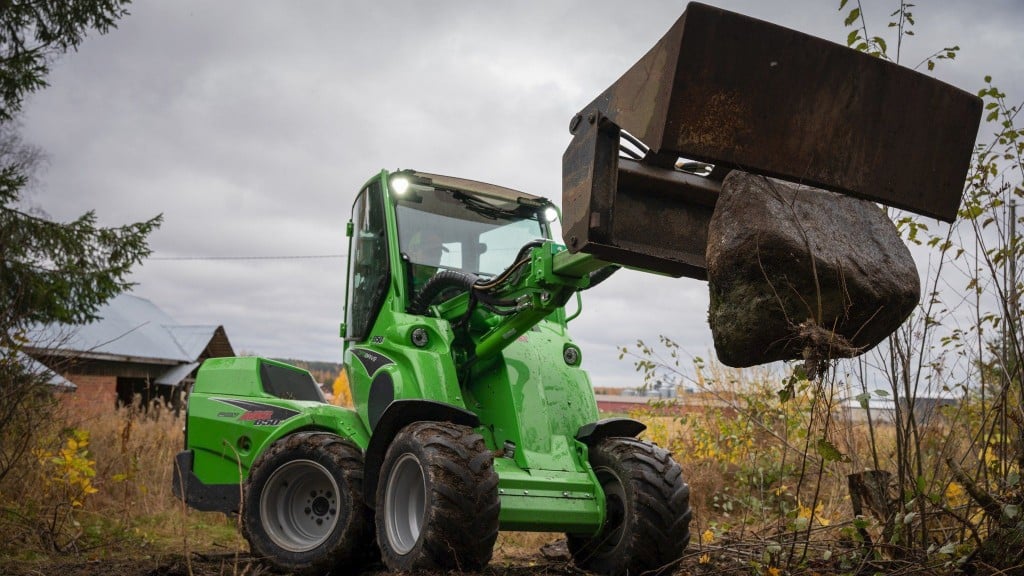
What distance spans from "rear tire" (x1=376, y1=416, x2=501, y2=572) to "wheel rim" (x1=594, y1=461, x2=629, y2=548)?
0.95 meters

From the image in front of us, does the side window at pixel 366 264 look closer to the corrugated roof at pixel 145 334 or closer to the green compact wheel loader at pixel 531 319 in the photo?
the green compact wheel loader at pixel 531 319

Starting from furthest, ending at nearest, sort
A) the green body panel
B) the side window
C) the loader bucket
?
the green body panel
the side window
the loader bucket

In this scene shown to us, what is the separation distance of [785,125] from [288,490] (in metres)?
4.15

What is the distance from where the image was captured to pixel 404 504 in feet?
16.9

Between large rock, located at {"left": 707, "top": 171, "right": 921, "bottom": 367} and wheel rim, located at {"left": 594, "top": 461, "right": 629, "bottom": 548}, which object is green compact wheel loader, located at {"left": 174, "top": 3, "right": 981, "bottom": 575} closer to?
wheel rim, located at {"left": 594, "top": 461, "right": 629, "bottom": 548}

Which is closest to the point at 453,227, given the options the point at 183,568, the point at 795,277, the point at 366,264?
the point at 366,264

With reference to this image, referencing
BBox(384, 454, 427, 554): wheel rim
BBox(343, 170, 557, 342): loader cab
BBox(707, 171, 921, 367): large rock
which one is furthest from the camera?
BBox(343, 170, 557, 342): loader cab

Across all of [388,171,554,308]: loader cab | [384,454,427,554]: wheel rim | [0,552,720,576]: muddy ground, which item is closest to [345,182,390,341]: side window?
[388,171,554,308]: loader cab

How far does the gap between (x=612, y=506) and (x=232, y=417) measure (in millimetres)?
3217

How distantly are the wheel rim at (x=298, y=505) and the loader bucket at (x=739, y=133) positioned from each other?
2.96 metres

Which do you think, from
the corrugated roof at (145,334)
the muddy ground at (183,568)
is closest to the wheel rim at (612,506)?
the muddy ground at (183,568)

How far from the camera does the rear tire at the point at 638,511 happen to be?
506 centimetres

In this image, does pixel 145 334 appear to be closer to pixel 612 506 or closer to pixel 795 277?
pixel 612 506

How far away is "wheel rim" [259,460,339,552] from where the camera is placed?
5906 millimetres
